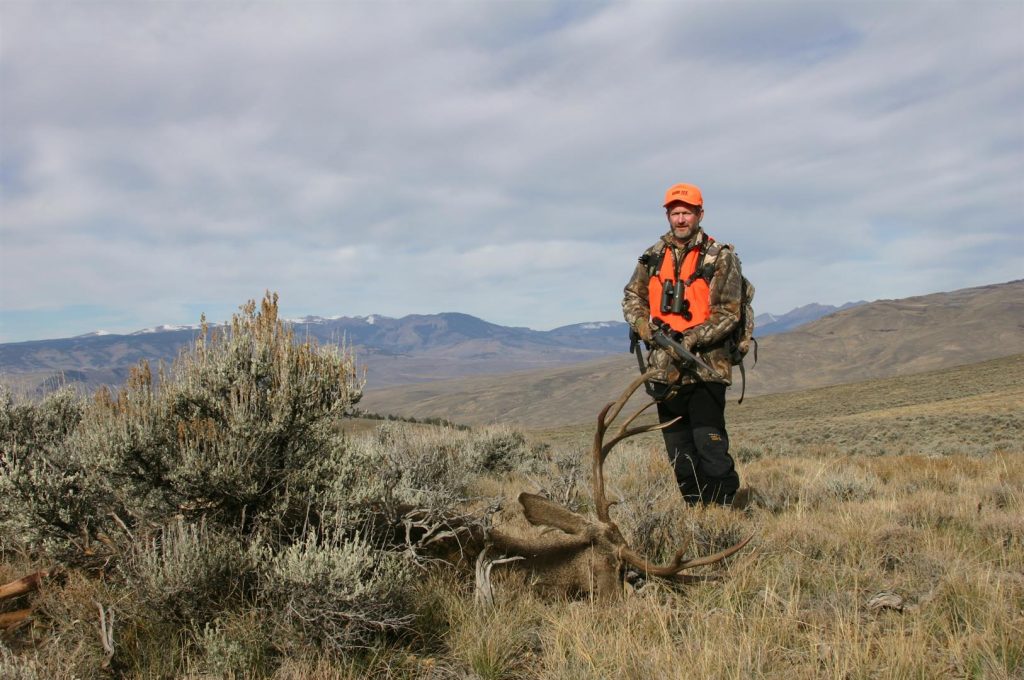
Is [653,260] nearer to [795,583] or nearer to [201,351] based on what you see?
[795,583]

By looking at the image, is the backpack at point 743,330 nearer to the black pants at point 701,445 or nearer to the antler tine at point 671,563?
the black pants at point 701,445

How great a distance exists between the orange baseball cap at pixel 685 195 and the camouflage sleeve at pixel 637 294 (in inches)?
22.1

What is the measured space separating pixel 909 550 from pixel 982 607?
0.93 m

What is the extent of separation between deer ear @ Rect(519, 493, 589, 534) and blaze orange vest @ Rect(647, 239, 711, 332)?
6.46 ft

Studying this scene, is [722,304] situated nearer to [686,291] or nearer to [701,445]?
[686,291]

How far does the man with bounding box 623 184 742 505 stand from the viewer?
4371mm

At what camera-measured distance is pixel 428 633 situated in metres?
2.73

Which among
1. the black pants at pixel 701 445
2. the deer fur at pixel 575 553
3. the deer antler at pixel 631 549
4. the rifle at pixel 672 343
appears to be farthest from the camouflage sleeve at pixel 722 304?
the deer fur at pixel 575 553

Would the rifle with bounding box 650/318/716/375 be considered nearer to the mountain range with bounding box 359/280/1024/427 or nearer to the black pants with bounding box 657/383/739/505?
the black pants with bounding box 657/383/739/505

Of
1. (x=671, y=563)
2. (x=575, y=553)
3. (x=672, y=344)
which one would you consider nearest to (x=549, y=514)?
(x=575, y=553)

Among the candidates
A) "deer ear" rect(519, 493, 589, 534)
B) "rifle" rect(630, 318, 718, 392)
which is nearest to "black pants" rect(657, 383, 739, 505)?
"rifle" rect(630, 318, 718, 392)

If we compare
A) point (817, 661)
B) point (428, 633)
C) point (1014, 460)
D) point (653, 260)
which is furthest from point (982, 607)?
point (1014, 460)

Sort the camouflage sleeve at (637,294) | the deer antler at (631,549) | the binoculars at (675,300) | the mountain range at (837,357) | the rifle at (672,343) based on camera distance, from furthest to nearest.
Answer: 1. the mountain range at (837,357)
2. the camouflage sleeve at (637,294)
3. the binoculars at (675,300)
4. the rifle at (672,343)
5. the deer antler at (631,549)

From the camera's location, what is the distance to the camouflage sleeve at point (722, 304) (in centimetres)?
431
